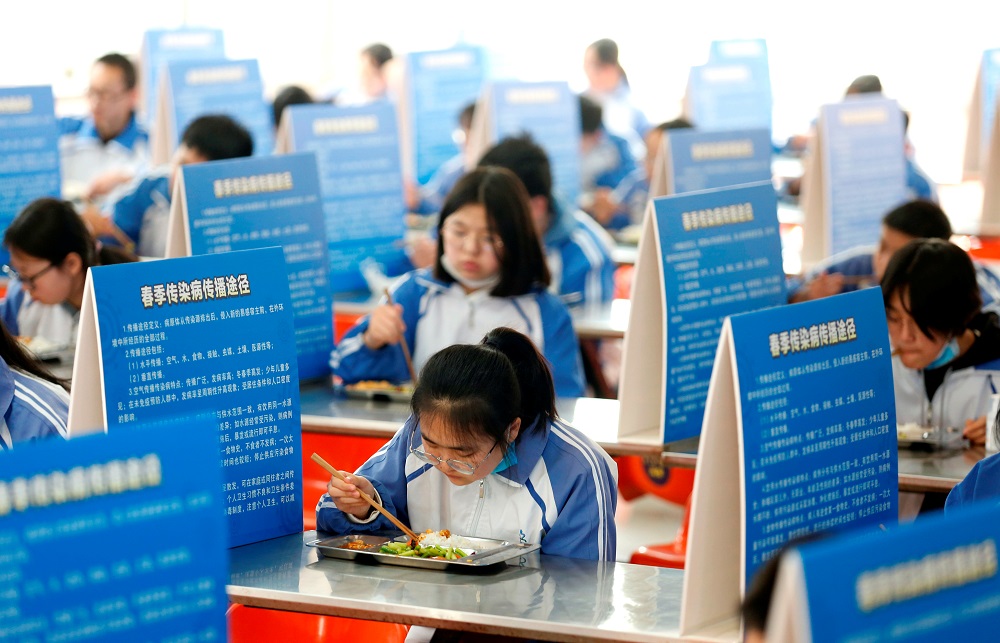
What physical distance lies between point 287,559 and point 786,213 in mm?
4861

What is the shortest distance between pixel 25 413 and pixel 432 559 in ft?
2.81

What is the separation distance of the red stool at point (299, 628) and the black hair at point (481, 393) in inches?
18.6

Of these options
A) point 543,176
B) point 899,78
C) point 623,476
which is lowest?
point 623,476

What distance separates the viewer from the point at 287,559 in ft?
7.82

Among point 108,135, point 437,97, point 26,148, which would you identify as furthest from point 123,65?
point 26,148

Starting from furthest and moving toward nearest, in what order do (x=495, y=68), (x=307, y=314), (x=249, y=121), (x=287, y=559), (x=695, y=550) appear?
(x=495, y=68) → (x=249, y=121) → (x=307, y=314) → (x=287, y=559) → (x=695, y=550)

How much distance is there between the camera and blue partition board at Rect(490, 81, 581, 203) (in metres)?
6.18

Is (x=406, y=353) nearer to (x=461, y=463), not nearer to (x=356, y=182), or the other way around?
(x=461, y=463)

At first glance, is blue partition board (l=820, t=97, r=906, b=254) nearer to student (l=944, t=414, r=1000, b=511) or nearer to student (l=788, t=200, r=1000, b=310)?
student (l=788, t=200, r=1000, b=310)

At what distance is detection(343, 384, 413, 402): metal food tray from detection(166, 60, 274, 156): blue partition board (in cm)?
289

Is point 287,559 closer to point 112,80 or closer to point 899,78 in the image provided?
point 112,80

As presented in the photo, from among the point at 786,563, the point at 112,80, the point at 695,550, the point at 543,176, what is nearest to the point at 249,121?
the point at 112,80

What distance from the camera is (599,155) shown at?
24.8 ft

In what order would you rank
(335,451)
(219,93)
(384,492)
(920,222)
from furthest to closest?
(219,93)
(920,222)
(335,451)
(384,492)
